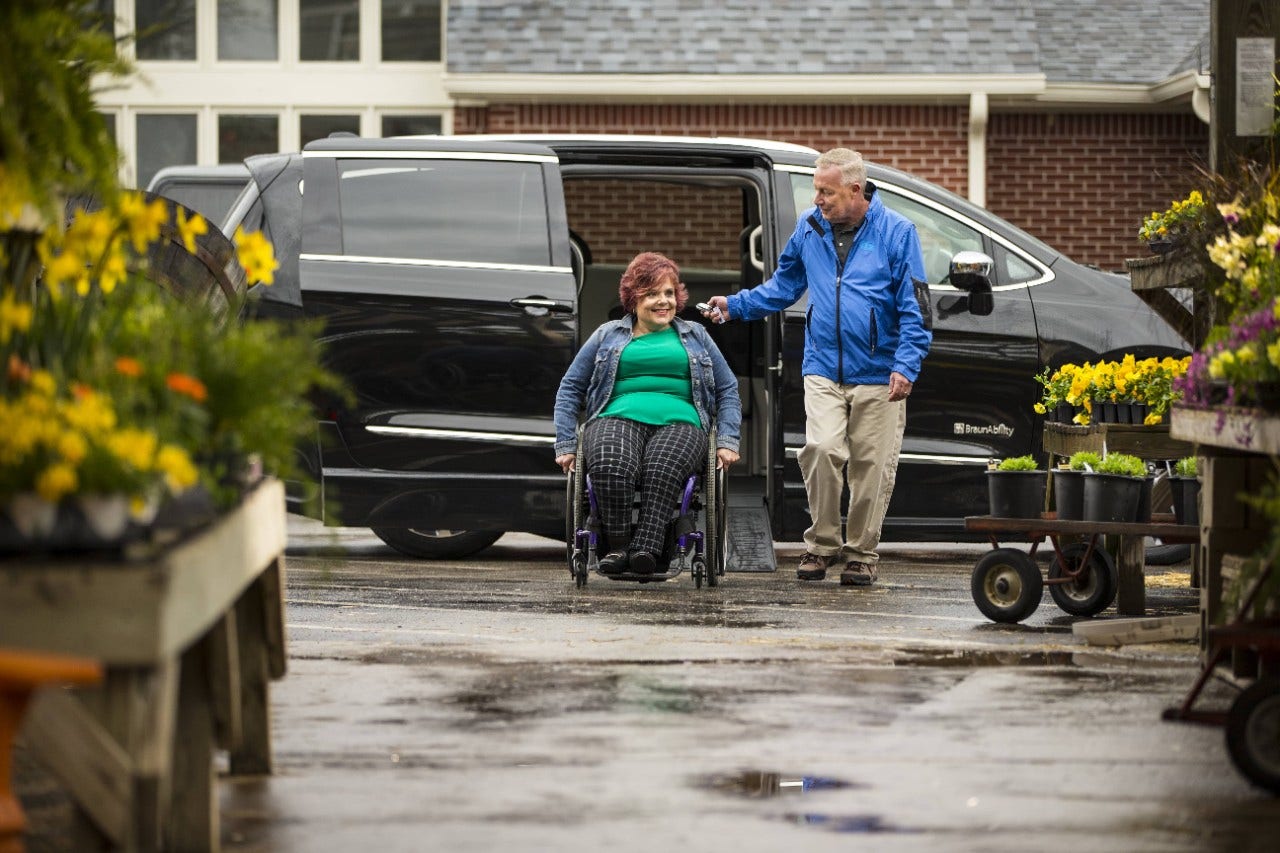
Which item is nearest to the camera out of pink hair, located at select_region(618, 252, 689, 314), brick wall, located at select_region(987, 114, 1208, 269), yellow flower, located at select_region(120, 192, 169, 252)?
yellow flower, located at select_region(120, 192, 169, 252)

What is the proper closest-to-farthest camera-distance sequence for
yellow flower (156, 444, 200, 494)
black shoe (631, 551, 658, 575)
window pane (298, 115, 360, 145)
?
yellow flower (156, 444, 200, 494) → black shoe (631, 551, 658, 575) → window pane (298, 115, 360, 145)

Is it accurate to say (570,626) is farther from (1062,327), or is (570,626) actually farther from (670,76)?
(670,76)

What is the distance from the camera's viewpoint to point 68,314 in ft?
15.0

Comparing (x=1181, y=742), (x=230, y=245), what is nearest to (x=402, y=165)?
(x=230, y=245)

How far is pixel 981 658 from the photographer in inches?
285

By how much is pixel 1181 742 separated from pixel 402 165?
586cm

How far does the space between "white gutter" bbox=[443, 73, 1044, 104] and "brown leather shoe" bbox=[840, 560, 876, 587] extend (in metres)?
7.69

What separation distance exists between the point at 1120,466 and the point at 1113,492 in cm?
13

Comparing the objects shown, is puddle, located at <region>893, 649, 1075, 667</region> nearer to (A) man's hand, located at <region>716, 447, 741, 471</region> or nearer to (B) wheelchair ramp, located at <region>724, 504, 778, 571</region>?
(A) man's hand, located at <region>716, 447, 741, 471</region>

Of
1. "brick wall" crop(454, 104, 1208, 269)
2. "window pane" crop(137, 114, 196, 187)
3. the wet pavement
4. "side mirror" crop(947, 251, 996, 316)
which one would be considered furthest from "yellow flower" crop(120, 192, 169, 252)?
"window pane" crop(137, 114, 196, 187)

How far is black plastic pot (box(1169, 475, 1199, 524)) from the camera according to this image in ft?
27.6

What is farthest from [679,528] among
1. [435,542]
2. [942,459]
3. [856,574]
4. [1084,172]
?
[1084,172]

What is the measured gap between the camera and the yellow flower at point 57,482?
3.72 m

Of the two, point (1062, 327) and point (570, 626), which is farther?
point (1062, 327)
